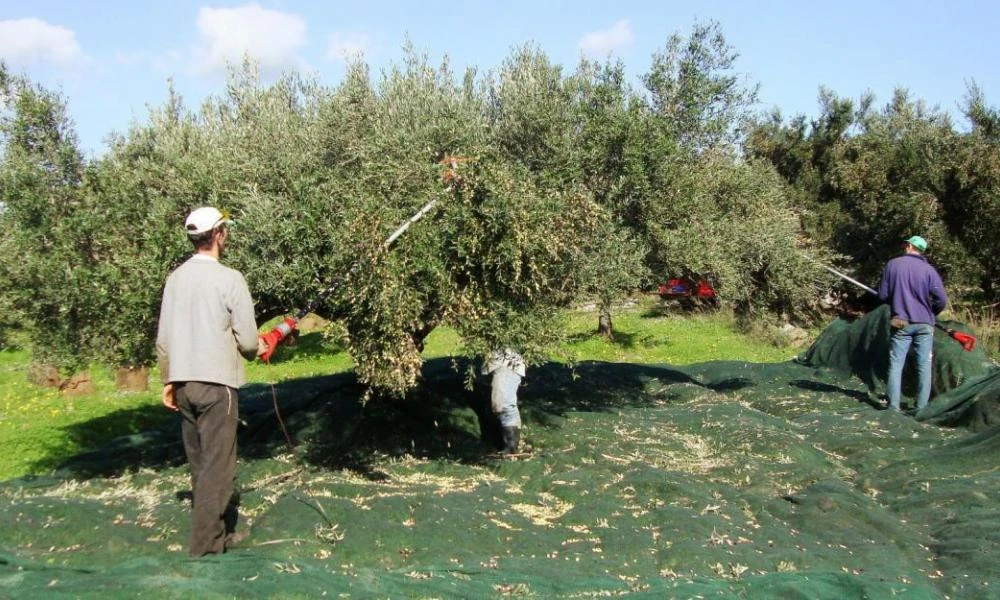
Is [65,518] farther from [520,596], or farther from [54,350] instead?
[520,596]

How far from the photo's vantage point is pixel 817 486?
27.4 feet

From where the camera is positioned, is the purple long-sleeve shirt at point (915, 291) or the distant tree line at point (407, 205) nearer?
the distant tree line at point (407, 205)

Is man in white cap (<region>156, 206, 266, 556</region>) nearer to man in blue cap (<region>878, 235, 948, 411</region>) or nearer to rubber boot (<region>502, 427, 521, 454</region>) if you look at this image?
rubber boot (<region>502, 427, 521, 454</region>)

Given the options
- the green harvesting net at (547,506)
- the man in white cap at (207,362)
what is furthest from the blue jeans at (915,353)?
the man in white cap at (207,362)

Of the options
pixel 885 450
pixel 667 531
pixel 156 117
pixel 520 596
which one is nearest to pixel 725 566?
pixel 667 531

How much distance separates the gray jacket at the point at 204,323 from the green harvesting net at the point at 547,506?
4.09ft

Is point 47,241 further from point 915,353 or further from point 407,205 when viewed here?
point 915,353

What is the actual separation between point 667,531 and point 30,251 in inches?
247

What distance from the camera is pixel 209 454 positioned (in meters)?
6.15

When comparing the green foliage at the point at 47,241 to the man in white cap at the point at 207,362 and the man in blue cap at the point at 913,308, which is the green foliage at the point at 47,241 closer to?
the man in white cap at the point at 207,362

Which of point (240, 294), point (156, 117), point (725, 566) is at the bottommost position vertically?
point (725, 566)

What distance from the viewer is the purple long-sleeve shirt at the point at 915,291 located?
12.0 meters

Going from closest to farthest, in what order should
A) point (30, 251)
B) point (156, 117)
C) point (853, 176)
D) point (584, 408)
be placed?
point (30, 251) < point (156, 117) < point (584, 408) < point (853, 176)

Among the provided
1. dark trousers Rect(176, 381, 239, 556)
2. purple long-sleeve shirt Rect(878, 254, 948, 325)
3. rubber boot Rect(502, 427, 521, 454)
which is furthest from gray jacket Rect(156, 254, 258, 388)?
purple long-sleeve shirt Rect(878, 254, 948, 325)
